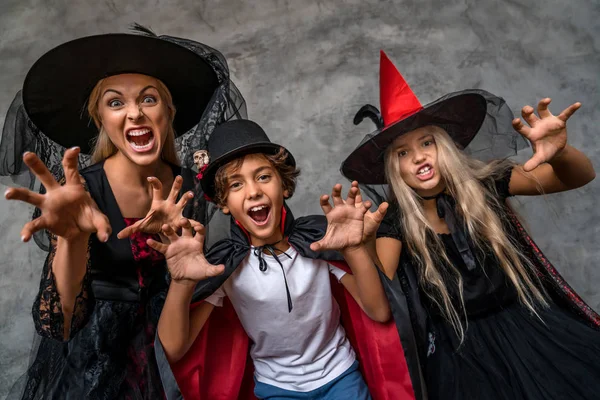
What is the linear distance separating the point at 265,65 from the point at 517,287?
6.66 feet

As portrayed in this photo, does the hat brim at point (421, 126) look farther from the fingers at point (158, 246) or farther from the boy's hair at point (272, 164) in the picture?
the fingers at point (158, 246)

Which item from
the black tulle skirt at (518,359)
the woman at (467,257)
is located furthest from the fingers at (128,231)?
the black tulle skirt at (518,359)

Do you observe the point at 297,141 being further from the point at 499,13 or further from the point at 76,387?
the point at 76,387

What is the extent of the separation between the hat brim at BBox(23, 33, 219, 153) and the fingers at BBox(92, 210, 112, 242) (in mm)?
724

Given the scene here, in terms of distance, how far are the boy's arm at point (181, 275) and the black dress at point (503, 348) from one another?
901 mm

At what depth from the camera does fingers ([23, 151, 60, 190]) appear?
5.16 ft

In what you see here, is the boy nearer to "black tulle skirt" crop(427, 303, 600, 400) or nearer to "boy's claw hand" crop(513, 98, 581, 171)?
"black tulle skirt" crop(427, 303, 600, 400)

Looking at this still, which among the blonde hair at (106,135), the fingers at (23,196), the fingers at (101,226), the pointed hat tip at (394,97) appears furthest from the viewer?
the pointed hat tip at (394,97)

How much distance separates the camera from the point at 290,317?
2146 mm

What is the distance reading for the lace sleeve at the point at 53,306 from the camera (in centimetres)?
A: 193

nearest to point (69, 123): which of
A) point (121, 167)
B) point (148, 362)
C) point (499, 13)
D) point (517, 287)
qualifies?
point (121, 167)

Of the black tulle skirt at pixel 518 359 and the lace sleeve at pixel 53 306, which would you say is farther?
the black tulle skirt at pixel 518 359

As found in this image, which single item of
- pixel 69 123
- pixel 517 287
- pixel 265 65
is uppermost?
pixel 265 65

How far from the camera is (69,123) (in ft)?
7.62
